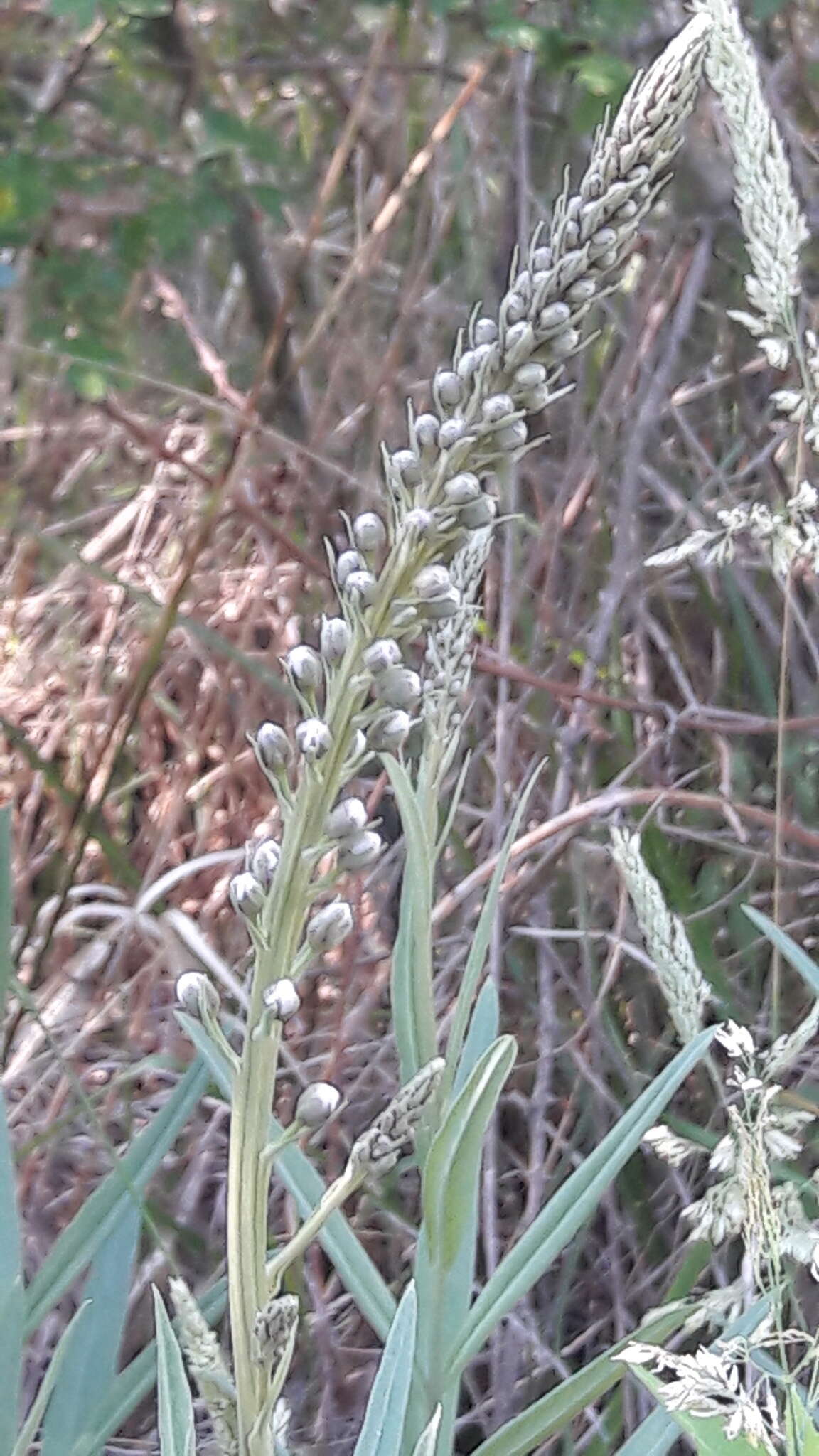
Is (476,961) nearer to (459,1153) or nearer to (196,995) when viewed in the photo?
(459,1153)

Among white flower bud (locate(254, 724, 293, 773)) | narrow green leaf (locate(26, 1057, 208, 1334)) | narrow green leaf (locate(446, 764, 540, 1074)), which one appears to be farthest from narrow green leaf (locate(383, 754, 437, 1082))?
white flower bud (locate(254, 724, 293, 773))

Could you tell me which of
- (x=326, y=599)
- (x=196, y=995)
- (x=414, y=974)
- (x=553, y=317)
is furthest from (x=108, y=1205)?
(x=326, y=599)

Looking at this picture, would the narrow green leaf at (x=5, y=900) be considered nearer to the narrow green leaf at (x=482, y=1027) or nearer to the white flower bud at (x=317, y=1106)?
the narrow green leaf at (x=482, y=1027)

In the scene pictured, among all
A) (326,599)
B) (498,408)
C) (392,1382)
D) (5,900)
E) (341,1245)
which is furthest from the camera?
(326,599)

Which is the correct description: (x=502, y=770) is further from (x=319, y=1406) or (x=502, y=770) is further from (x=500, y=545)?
(x=319, y=1406)

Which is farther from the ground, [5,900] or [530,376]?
[530,376]

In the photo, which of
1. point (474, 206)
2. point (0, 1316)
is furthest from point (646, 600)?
point (0, 1316)

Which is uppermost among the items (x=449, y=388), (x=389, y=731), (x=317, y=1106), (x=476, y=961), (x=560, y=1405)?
(x=449, y=388)

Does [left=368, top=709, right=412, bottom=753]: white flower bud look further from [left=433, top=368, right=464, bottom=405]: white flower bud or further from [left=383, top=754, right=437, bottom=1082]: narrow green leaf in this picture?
[left=383, top=754, right=437, bottom=1082]: narrow green leaf

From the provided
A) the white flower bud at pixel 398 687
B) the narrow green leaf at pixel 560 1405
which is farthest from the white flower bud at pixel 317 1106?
the narrow green leaf at pixel 560 1405
